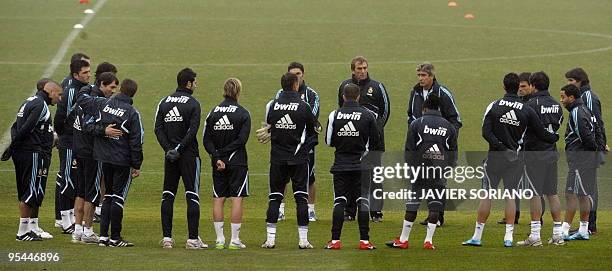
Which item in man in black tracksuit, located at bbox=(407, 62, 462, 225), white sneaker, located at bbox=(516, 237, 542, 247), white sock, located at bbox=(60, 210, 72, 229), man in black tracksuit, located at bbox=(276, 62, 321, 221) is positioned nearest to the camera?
white sneaker, located at bbox=(516, 237, 542, 247)

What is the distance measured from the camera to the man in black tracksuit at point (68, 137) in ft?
58.4

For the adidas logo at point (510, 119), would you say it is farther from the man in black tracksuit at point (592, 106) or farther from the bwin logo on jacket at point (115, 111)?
the bwin logo on jacket at point (115, 111)

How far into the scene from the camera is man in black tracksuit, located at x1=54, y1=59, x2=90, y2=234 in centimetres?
1780

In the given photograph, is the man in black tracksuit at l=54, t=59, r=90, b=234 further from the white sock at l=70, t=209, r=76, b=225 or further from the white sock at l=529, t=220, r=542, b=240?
the white sock at l=529, t=220, r=542, b=240

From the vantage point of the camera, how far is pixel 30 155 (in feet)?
56.4

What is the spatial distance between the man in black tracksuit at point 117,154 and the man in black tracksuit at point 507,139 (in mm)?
4472

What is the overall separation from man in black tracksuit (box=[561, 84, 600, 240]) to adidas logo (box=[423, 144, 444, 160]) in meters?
2.09

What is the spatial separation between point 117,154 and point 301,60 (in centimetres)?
2024

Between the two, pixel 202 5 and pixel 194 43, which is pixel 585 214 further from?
pixel 202 5

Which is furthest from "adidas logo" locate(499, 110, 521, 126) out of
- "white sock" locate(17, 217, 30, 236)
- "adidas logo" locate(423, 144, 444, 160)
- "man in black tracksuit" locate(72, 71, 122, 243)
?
"white sock" locate(17, 217, 30, 236)

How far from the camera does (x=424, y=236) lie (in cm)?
1806

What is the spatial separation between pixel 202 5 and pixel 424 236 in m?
31.7

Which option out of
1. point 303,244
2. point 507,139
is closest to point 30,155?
point 303,244

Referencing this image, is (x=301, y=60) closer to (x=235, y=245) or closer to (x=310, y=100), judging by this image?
(x=310, y=100)
